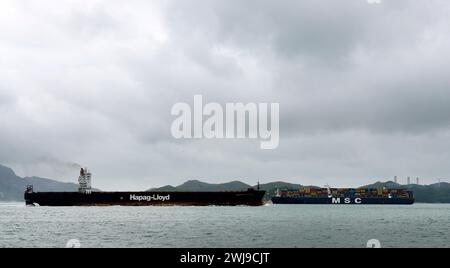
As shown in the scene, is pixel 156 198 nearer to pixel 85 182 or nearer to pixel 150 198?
pixel 150 198

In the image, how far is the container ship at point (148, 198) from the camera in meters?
144

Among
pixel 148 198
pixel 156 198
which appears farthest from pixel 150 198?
pixel 156 198

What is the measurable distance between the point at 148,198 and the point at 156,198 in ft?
8.17

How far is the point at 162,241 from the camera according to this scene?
4847cm

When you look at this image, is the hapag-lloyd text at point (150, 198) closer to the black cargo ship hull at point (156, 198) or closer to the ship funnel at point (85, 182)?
the black cargo ship hull at point (156, 198)

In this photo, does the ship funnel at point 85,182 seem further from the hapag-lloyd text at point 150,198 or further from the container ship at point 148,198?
the hapag-lloyd text at point 150,198

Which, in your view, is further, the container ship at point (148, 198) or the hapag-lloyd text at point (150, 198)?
the hapag-lloyd text at point (150, 198)

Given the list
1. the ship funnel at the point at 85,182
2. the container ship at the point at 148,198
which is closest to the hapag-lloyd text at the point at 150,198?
Result: the container ship at the point at 148,198

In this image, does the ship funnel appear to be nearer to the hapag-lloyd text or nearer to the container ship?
the container ship

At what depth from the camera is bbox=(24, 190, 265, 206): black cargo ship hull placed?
144 metres

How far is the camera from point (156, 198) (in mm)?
149750

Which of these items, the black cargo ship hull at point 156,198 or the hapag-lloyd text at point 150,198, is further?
the hapag-lloyd text at point 150,198

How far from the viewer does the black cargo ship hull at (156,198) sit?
14425 cm
